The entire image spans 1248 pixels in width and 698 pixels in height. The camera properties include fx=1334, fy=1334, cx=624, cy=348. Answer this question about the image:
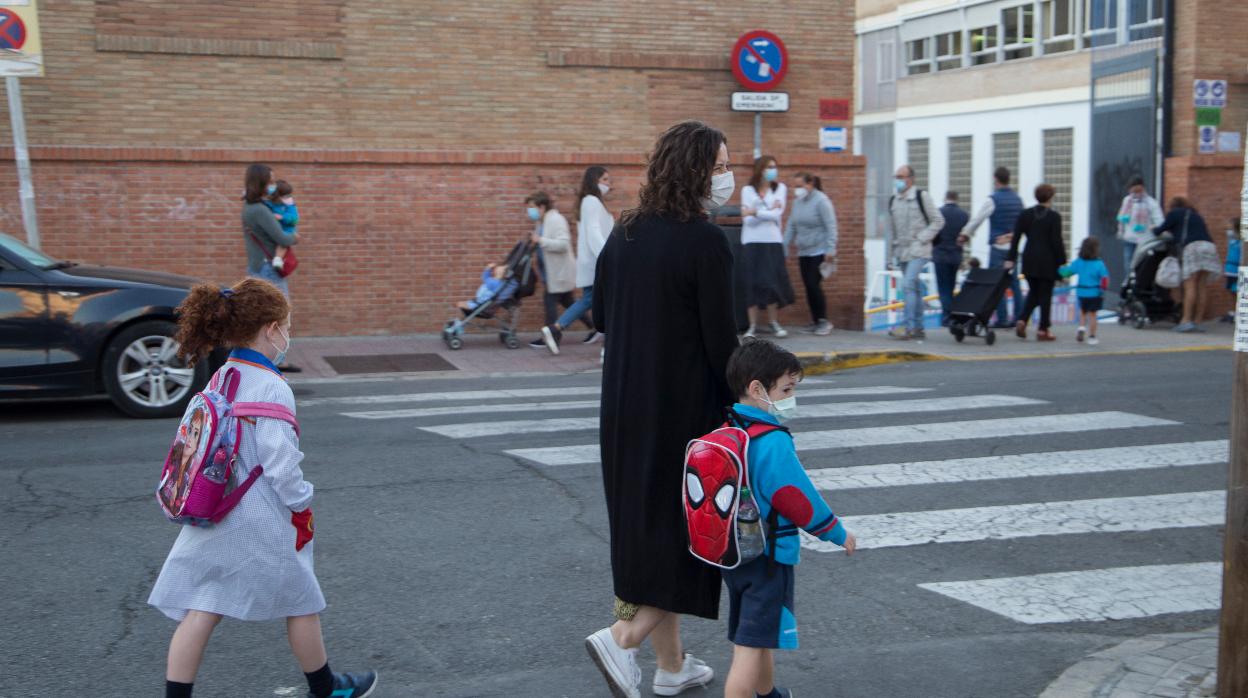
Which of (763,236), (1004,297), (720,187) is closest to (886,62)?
(1004,297)

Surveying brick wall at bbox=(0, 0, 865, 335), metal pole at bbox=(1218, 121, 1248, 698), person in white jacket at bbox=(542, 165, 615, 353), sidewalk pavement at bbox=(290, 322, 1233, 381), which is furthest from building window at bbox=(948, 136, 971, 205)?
metal pole at bbox=(1218, 121, 1248, 698)

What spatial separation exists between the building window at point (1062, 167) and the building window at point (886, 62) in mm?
7770

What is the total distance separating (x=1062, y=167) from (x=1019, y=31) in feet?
14.8

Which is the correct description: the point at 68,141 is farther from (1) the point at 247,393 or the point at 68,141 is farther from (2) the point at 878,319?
(2) the point at 878,319

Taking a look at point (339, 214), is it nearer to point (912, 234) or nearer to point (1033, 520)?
point (912, 234)

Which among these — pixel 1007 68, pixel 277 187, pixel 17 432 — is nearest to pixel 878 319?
pixel 1007 68

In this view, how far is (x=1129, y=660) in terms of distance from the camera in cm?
489

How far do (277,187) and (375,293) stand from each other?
2.78m

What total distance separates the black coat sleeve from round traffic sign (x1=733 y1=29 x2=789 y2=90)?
13.0 m

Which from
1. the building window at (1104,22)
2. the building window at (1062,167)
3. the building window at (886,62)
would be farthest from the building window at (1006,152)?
the building window at (886,62)

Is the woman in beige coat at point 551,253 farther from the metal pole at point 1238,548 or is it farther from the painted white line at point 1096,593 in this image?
the metal pole at point 1238,548

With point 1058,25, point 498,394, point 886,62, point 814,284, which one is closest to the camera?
point 498,394

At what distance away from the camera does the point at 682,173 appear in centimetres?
421

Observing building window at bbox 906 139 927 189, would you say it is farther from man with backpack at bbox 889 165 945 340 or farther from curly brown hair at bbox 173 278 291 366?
curly brown hair at bbox 173 278 291 366
